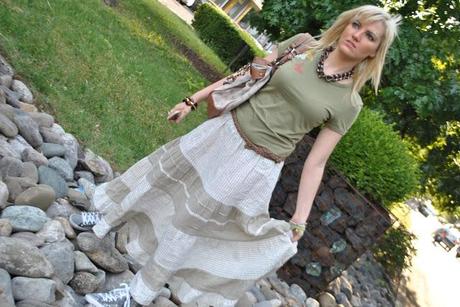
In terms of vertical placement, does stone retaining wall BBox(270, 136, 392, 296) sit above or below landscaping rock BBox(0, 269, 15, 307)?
above

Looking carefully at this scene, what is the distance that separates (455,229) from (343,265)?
42.4 ft

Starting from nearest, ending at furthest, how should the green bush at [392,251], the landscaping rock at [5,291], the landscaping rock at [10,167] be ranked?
the landscaping rock at [5,291], the landscaping rock at [10,167], the green bush at [392,251]

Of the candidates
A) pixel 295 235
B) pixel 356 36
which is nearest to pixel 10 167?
pixel 295 235

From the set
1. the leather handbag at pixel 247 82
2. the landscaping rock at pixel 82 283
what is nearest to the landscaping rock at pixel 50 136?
the landscaping rock at pixel 82 283

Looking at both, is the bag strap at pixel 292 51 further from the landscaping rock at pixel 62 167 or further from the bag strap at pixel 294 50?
the landscaping rock at pixel 62 167

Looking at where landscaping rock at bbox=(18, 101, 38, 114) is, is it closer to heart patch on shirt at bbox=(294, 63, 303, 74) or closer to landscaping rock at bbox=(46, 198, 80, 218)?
landscaping rock at bbox=(46, 198, 80, 218)

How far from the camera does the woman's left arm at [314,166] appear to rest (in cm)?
294

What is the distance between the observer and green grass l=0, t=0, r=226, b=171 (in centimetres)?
525

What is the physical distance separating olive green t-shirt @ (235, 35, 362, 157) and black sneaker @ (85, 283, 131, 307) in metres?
1.19

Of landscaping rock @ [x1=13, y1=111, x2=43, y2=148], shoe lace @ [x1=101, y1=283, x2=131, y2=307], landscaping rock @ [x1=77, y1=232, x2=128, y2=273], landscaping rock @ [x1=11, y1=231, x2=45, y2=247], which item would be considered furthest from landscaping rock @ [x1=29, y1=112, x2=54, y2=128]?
shoe lace @ [x1=101, y1=283, x2=131, y2=307]

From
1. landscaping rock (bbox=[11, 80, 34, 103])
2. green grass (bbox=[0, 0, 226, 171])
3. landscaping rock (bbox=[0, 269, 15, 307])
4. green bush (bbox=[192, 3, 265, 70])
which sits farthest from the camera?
green bush (bbox=[192, 3, 265, 70])

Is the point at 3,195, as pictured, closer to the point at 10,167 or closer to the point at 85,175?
the point at 10,167

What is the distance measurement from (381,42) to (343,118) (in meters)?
0.43

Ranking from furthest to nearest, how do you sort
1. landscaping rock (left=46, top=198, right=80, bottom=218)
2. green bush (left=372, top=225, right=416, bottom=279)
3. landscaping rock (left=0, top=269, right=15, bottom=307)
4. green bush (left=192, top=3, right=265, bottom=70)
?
green bush (left=192, top=3, right=265, bottom=70)
green bush (left=372, top=225, right=416, bottom=279)
landscaping rock (left=46, top=198, right=80, bottom=218)
landscaping rock (left=0, top=269, right=15, bottom=307)
